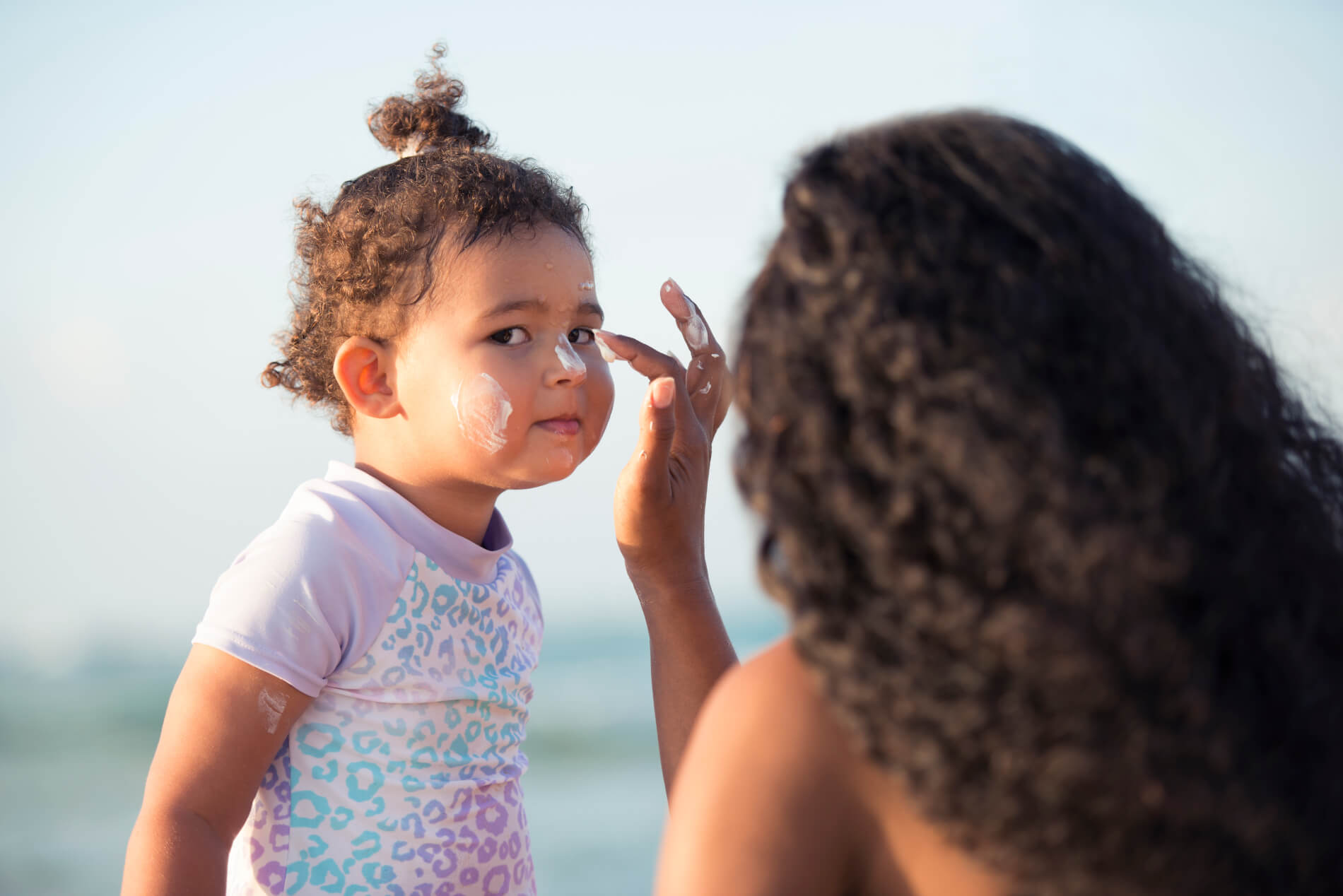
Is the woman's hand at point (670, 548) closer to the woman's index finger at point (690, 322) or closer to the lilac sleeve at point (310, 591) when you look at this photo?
the woman's index finger at point (690, 322)

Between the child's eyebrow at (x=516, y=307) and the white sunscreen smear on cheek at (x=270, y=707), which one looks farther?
the child's eyebrow at (x=516, y=307)

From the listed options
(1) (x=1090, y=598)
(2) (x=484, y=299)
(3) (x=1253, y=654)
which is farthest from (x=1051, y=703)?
(2) (x=484, y=299)

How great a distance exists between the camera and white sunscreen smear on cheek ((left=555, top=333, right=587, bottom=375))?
7.66 ft

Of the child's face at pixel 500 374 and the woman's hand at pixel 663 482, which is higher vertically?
the child's face at pixel 500 374

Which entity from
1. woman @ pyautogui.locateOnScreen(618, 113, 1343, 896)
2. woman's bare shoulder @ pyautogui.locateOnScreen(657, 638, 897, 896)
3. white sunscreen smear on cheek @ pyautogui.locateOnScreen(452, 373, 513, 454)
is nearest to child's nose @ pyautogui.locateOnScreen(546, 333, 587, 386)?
white sunscreen smear on cheek @ pyautogui.locateOnScreen(452, 373, 513, 454)

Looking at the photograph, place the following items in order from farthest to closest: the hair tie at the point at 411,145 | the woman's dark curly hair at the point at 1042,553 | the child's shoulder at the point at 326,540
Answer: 1. the hair tie at the point at 411,145
2. the child's shoulder at the point at 326,540
3. the woman's dark curly hair at the point at 1042,553

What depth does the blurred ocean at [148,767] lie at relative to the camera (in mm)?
8344

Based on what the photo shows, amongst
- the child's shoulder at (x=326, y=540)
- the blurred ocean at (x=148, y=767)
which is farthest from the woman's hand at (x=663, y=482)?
the blurred ocean at (x=148, y=767)

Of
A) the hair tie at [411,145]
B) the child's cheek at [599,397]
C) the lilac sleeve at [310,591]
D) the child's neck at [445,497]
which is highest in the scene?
the hair tie at [411,145]

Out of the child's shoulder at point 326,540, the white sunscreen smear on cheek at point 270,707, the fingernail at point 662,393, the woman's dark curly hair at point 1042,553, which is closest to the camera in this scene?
the woman's dark curly hair at point 1042,553

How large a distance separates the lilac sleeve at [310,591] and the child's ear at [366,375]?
0.90 ft

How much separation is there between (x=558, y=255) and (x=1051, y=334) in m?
1.64

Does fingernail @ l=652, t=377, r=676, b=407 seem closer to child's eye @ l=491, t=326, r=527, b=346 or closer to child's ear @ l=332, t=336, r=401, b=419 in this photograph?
child's eye @ l=491, t=326, r=527, b=346

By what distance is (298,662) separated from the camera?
193 cm
